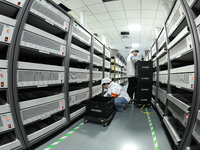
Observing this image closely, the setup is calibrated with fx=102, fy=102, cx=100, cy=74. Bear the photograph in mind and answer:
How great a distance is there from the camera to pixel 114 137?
1.59 m

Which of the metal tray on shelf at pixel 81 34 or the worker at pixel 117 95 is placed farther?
the worker at pixel 117 95

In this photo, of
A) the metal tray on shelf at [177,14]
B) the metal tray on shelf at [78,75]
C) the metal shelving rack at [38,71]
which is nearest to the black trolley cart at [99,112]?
the metal shelving rack at [38,71]

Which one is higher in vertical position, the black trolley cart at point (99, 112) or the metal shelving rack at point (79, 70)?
the metal shelving rack at point (79, 70)

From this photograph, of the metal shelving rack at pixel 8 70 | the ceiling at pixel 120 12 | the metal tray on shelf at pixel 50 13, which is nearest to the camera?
the metal shelving rack at pixel 8 70

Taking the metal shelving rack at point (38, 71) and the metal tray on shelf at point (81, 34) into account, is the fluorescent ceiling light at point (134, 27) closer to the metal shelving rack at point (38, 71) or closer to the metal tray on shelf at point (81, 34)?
the metal tray on shelf at point (81, 34)

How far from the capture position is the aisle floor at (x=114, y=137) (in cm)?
137

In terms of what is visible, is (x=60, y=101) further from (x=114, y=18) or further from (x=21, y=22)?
(x=114, y=18)

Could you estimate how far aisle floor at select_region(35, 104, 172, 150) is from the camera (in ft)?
4.50

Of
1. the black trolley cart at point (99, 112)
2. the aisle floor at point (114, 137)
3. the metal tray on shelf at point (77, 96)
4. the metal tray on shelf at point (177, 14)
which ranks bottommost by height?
the aisle floor at point (114, 137)

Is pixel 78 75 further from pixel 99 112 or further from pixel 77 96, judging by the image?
pixel 99 112

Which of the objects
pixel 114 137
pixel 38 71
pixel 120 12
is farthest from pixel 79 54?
pixel 120 12

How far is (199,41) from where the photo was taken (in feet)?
3.26

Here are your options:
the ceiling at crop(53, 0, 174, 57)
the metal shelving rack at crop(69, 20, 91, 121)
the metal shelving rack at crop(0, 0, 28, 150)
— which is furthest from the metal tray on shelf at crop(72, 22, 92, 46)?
the ceiling at crop(53, 0, 174, 57)

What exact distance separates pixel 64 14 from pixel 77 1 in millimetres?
2495
